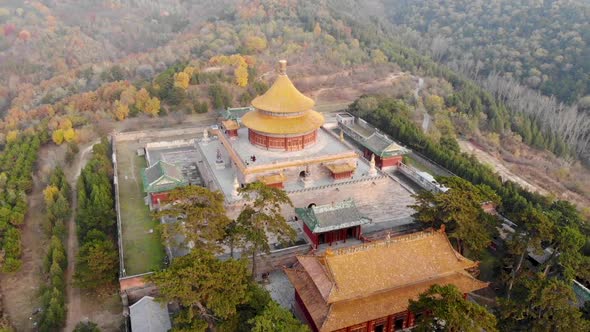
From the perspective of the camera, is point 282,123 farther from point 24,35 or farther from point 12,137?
point 24,35

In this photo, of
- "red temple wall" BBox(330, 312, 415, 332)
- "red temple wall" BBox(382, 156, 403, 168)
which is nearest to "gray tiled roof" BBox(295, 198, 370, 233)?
"red temple wall" BBox(330, 312, 415, 332)

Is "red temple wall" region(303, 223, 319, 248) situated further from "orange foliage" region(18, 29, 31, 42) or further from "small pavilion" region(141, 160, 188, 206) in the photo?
"orange foliage" region(18, 29, 31, 42)

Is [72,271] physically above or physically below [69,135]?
above

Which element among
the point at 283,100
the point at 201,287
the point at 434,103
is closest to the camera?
the point at 201,287

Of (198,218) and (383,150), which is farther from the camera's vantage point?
(383,150)

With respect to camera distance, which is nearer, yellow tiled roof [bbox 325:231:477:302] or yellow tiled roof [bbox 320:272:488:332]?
yellow tiled roof [bbox 320:272:488:332]

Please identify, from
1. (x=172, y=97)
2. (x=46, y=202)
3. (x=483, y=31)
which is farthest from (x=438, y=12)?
(x=46, y=202)

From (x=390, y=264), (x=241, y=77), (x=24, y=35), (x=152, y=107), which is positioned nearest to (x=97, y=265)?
(x=390, y=264)

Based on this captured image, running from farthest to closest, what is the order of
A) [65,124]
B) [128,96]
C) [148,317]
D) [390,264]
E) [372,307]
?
1. [128,96]
2. [65,124]
3. [148,317]
4. [390,264]
5. [372,307]

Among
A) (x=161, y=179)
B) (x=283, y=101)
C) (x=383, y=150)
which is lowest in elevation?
(x=383, y=150)
